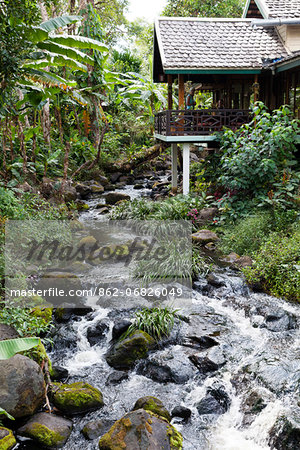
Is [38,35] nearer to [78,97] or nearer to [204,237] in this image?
[78,97]

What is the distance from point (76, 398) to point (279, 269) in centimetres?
500

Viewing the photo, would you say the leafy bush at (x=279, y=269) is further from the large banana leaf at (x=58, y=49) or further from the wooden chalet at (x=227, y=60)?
the large banana leaf at (x=58, y=49)

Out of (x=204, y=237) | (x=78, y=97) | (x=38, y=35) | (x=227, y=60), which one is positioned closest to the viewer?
(x=38, y=35)

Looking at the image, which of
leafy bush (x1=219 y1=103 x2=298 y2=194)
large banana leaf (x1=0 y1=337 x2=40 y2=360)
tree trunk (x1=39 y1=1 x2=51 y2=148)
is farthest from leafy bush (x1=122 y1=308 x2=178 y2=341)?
tree trunk (x1=39 y1=1 x2=51 y2=148)

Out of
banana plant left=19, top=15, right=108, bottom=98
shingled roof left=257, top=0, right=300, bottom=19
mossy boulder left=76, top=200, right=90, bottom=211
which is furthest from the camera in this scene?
mossy boulder left=76, top=200, right=90, bottom=211

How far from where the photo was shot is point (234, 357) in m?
6.55

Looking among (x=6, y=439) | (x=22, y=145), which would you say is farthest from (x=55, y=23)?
(x=6, y=439)

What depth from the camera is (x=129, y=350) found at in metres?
6.60

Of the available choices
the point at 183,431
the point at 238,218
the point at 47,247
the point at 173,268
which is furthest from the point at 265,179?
the point at 183,431

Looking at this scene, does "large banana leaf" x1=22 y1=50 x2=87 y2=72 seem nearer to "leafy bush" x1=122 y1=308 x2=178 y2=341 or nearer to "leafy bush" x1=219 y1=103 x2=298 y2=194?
"leafy bush" x1=219 y1=103 x2=298 y2=194

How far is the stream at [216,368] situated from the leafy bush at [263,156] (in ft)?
13.8

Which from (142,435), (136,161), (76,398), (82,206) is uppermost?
(136,161)

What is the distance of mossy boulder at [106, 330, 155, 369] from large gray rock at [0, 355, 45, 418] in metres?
1.40

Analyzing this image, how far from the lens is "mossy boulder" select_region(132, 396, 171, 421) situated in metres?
5.32
